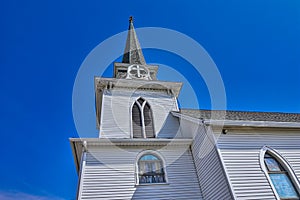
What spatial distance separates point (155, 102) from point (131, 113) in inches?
70.1

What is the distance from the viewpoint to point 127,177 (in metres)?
7.60

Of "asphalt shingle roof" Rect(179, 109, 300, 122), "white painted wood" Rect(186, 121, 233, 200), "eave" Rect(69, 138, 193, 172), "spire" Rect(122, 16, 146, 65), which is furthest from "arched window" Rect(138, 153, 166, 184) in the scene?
"spire" Rect(122, 16, 146, 65)

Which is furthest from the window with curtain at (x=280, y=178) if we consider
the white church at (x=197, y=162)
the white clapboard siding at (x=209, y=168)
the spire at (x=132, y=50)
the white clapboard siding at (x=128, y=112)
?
the spire at (x=132, y=50)

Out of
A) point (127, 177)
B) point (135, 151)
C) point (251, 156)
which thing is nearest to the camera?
point (251, 156)

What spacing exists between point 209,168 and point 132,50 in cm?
1340

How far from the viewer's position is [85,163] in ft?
25.1

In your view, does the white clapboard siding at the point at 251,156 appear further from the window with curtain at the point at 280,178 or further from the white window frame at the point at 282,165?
the window with curtain at the point at 280,178

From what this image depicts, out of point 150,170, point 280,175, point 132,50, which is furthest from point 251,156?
point 132,50

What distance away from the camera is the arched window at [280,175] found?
6.37m

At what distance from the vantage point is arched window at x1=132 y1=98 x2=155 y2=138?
10.2 metres

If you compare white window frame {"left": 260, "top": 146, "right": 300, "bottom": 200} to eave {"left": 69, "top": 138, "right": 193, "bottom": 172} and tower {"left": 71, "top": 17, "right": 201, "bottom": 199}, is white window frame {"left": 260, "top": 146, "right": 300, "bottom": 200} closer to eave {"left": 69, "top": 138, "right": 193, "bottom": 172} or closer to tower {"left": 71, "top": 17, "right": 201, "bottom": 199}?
tower {"left": 71, "top": 17, "right": 201, "bottom": 199}

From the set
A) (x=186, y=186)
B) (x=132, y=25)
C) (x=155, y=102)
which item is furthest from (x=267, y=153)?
(x=132, y=25)

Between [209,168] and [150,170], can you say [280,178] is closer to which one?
[209,168]

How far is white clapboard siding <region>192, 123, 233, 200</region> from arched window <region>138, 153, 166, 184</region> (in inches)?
62.0
